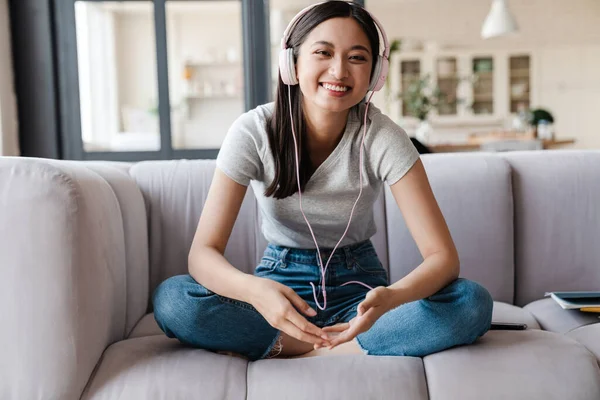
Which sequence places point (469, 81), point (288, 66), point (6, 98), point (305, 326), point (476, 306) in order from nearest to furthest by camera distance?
point (305, 326) < point (476, 306) < point (288, 66) < point (6, 98) < point (469, 81)

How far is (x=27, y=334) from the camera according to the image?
1.05 m

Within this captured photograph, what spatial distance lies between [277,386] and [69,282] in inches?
15.6

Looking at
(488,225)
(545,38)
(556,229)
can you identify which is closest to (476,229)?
(488,225)

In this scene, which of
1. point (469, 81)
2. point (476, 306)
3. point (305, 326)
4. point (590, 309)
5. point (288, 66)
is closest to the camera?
point (305, 326)

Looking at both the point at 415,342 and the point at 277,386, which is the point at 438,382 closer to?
the point at 415,342

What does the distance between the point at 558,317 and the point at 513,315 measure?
99 millimetres

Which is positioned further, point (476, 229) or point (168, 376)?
point (476, 229)

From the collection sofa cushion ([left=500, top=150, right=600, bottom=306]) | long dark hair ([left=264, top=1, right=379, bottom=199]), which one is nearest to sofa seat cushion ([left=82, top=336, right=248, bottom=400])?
long dark hair ([left=264, top=1, right=379, bottom=199])

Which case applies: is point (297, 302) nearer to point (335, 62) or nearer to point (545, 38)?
point (335, 62)

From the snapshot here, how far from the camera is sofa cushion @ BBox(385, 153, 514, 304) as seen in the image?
1.68 metres

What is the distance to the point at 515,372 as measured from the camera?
3.44 feet

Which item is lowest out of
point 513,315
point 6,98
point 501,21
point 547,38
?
point 513,315

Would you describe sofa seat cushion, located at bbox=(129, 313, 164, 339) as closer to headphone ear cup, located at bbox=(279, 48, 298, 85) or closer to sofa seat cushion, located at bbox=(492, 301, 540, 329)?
headphone ear cup, located at bbox=(279, 48, 298, 85)

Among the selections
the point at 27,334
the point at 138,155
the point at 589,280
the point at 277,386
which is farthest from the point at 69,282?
the point at 138,155
